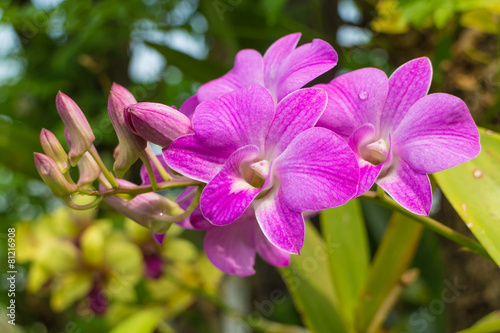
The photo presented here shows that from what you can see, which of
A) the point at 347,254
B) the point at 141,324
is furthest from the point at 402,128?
the point at 141,324

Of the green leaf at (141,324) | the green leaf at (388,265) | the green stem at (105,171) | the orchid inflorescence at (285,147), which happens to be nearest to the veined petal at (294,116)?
the orchid inflorescence at (285,147)

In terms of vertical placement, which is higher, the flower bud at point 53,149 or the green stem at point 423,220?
the flower bud at point 53,149

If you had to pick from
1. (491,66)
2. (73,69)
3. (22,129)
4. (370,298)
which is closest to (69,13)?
(22,129)

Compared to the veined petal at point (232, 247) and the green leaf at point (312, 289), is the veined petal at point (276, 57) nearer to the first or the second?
the veined petal at point (232, 247)

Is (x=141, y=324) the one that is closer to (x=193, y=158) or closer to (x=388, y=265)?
(x=388, y=265)

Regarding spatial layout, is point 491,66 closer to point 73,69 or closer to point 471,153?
point 471,153

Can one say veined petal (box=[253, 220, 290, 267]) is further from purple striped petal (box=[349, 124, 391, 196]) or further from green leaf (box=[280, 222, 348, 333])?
green leaf (box=[280, 222, 348, 333])

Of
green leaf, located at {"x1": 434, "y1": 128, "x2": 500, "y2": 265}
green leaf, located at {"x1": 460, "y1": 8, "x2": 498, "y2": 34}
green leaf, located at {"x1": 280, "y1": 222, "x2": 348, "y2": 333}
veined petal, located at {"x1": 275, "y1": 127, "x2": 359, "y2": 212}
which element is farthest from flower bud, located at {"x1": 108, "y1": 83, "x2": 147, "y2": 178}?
green leaf, located at {"x1": 460, "y1": 8, "x2": 498, "y2": 34}
